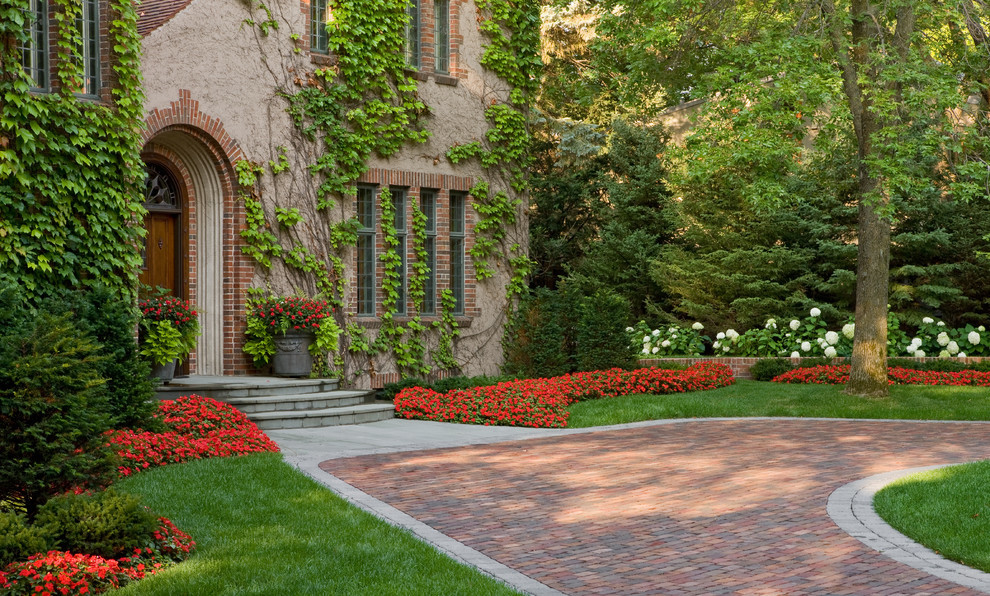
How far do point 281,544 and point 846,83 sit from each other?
12.1 meters

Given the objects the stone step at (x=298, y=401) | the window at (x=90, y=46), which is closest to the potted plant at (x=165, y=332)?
the stone step at (x=298, y=401)

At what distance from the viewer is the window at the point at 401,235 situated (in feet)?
52.1

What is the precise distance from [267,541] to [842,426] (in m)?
8.82

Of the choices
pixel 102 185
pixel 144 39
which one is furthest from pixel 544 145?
pixel 102 185

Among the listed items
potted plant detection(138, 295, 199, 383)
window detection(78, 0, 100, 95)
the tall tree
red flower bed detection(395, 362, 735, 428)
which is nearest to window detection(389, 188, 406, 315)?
red flower bed detection(395, 362, 735, 428)

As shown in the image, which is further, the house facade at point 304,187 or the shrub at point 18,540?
the house facade at point 304,187

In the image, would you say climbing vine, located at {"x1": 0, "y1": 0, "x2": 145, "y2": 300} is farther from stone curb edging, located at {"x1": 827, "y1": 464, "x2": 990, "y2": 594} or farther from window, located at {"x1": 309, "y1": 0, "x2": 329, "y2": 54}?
stone curb edging, located at {"x1": 827, "y1": 464, "x2": 990, "y2": 594}

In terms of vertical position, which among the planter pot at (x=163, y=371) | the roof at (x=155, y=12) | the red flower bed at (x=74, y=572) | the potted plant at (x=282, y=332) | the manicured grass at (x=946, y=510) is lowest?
the manicured grass at (x=946, y=510)

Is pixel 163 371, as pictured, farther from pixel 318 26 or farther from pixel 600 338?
pixel 600 338

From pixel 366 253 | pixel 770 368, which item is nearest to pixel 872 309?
pixel 770 368

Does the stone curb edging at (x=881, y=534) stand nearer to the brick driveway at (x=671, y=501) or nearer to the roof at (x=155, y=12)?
the brick driveway at (x=671, y=501)

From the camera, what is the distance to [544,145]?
86.6 feet

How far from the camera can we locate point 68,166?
10789 millimetres

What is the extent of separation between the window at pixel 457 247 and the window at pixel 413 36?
228 centimetres
